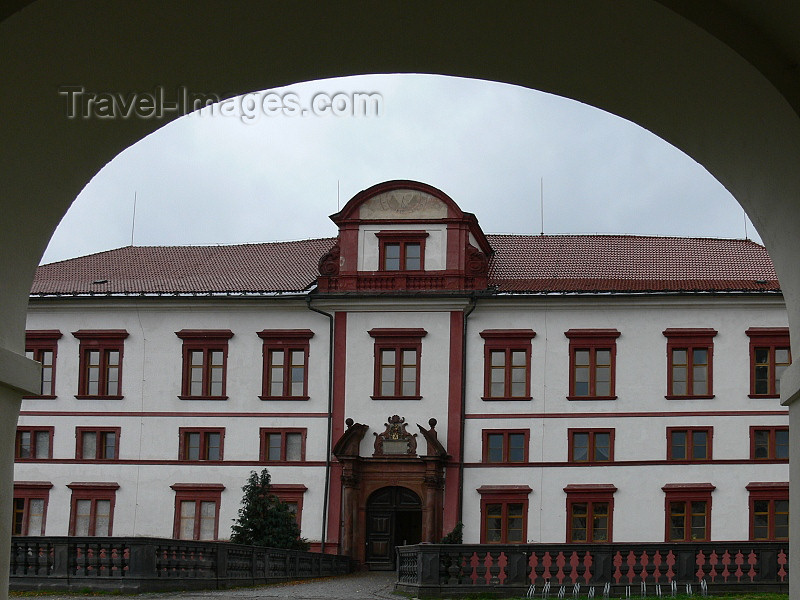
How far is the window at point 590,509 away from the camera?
3884 centimetres

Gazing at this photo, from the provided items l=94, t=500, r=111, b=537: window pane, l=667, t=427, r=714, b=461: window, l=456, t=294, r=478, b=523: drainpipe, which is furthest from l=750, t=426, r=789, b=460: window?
l=94, t=500, r=111, b=537: window pane

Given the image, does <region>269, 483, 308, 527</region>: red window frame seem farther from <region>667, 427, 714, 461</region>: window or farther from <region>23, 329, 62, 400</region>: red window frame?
<region>667, 427, 714, 461</region>: window

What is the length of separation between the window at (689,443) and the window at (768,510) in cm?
177

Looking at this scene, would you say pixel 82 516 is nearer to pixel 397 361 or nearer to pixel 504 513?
pixel 397 361

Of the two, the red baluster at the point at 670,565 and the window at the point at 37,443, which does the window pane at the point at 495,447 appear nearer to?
the window at the point at 37,443

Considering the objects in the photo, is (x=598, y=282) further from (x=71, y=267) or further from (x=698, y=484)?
(x=71, y=267)

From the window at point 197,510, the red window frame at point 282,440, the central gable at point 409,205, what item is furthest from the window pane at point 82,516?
the central gable at point 409,205

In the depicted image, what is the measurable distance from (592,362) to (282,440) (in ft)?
34.2

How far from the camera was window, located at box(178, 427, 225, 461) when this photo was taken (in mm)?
40500

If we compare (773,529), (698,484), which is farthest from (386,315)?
(773,529)

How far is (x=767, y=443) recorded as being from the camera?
128ft

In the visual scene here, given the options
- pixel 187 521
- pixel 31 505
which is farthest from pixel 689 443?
pixel 31 505

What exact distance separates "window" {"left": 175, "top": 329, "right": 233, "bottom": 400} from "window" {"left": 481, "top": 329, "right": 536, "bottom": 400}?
28.3 feet

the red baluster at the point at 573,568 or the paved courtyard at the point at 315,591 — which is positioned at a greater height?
the red baluster at the point at 573,568
